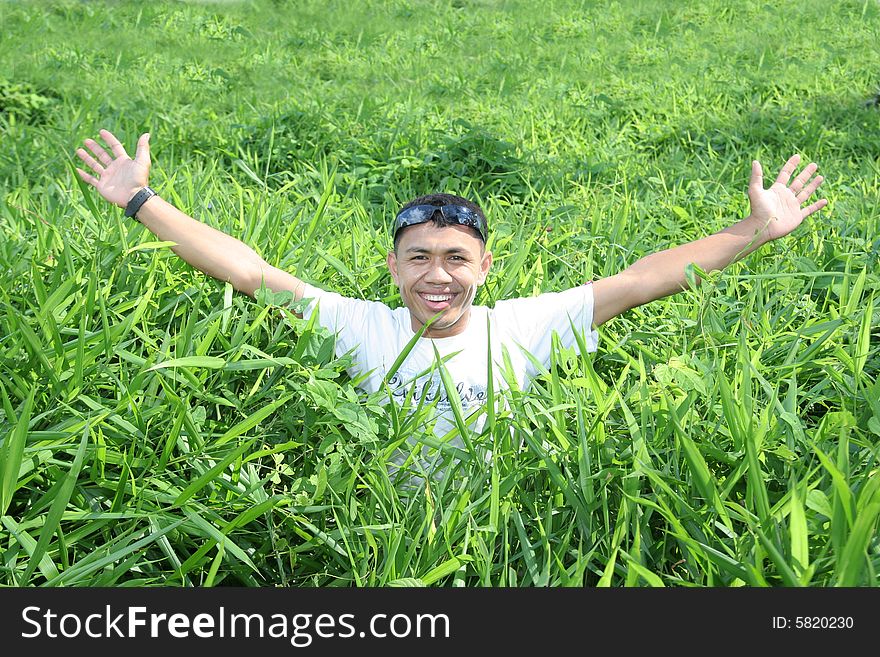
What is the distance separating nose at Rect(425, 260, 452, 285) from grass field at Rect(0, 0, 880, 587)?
327mm

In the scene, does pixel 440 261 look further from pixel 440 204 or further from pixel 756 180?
pixel 756 180

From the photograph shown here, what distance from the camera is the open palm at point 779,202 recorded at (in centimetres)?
244

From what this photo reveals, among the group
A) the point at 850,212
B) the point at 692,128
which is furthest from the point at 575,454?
the point at 692,128

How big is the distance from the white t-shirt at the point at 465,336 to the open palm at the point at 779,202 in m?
0.54

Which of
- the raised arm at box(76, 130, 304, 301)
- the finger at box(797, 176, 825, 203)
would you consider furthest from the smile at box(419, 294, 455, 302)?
the finger at box(797, 176, 825, 203)

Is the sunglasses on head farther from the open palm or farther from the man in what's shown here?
the open palm

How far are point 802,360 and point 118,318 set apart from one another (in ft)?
6.40

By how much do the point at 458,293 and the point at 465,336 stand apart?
12 centimetres

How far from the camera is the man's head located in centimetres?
233

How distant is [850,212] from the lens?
379cm

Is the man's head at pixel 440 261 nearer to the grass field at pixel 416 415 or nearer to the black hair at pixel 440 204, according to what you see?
the black hair at pixel 440 204

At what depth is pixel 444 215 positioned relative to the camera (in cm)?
237

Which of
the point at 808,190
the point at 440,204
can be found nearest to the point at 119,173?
the point at 440,204

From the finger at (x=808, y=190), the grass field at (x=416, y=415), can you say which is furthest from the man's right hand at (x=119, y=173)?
the finger at (x=808, y=190)
